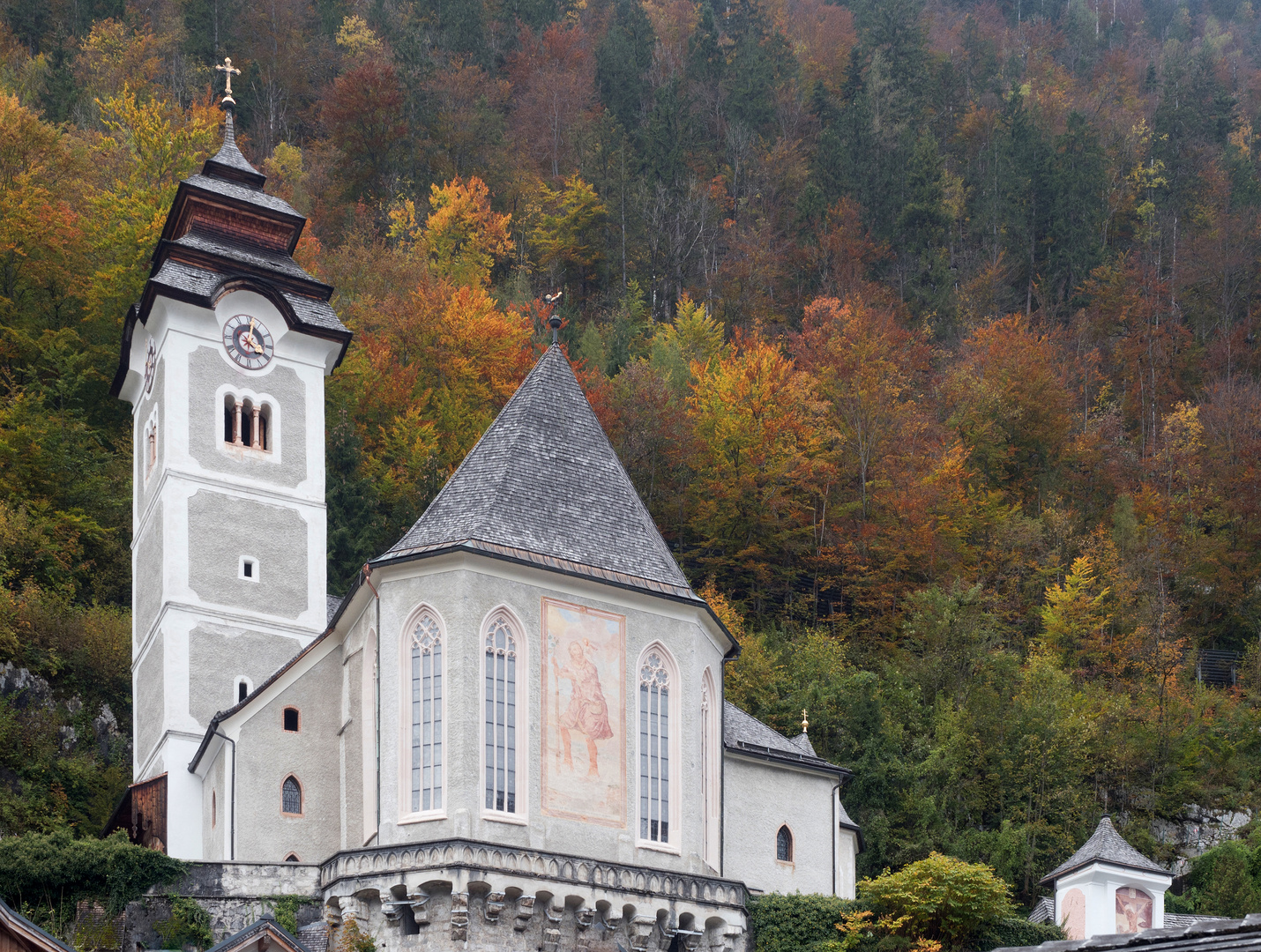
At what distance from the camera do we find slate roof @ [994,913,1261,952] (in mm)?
13461

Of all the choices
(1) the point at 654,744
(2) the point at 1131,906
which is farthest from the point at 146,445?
(2) the point at 1131,906

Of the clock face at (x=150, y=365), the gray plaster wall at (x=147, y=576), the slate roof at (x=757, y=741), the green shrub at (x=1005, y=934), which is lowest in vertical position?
the green shrub at (x=1005, y=934)

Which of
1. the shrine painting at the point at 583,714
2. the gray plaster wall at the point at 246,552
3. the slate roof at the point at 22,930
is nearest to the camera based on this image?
the slate roof at the point at 22,930

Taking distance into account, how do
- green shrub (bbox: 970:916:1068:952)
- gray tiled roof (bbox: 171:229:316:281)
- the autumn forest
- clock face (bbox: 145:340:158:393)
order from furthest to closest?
1. the autumn forest
2. gray tiled roof (bbox: 171:229:316:281)
3. clock face (bbox: 145:340:158:393)
4. green shrub (bbox: 970:916:1068:952)

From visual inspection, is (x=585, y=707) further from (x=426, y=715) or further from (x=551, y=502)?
(x=551, y=502)

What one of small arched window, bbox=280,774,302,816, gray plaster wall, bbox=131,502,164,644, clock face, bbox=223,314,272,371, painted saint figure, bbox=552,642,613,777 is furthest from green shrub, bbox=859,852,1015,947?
clock face, bbox=223,314,272,371

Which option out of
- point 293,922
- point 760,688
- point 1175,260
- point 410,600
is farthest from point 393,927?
point 1175,260

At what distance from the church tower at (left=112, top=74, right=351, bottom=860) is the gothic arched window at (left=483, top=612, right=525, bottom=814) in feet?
36.8

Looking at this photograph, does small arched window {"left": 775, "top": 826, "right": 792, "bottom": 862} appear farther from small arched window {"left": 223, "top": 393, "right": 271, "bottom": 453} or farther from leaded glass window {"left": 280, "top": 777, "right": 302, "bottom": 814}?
small arched window {"left": 223, "top": 393, "right": 271, "bottom": 453}

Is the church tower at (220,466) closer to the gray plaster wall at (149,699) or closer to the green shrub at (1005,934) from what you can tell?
the gray plaster wall at (149,699)

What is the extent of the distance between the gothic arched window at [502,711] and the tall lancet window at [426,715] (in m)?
0.89

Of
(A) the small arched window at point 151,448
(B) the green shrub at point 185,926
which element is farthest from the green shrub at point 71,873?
(A) the small arched window at point 151,448

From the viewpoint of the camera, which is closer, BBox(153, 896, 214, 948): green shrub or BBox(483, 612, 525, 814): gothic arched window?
BBox(153, 896, 214, 948): green shrub

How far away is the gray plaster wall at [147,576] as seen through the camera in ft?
147
